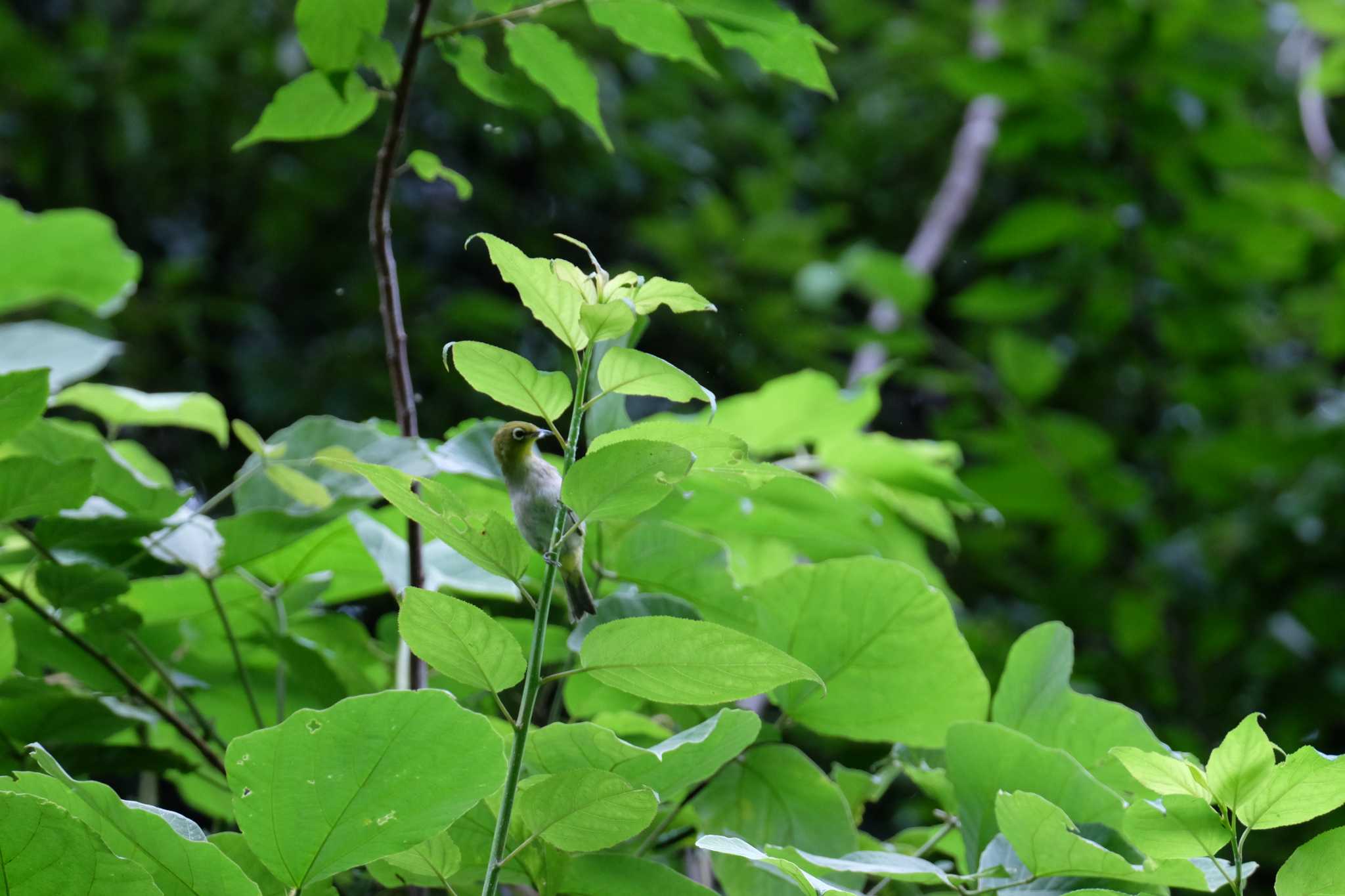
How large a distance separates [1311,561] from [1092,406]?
0.68 meters

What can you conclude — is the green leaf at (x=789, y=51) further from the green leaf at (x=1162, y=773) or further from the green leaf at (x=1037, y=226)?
the green leaf at (x=1037, y=226)

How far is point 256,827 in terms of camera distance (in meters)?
0.32

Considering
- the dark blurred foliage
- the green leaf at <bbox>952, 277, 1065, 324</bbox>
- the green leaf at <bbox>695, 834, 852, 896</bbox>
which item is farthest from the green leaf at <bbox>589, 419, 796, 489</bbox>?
the green leaf at <bbox>952, 277, 1065, 324</bbox>

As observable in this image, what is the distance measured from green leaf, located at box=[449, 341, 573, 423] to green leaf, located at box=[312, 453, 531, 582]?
0.12 ft

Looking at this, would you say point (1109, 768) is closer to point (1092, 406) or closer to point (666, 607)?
point (666, 607)

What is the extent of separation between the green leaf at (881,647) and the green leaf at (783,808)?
0.03 meters

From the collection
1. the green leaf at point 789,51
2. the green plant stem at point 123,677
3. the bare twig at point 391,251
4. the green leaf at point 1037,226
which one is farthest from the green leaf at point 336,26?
the green leaf at point 1037,226

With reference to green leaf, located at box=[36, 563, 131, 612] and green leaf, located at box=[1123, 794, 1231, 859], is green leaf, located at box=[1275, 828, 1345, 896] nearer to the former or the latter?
green leaf, located at box=[1123, 794, 1231, 859]

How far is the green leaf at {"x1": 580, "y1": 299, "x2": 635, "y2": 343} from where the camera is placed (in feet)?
1.12

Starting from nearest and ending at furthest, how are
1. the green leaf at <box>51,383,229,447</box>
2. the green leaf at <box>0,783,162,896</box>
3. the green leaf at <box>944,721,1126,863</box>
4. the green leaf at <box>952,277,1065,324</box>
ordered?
the green leaf at <box>0,783,162,896</box>, the green leaf at <box>944,721,1126,863</box>, the green leaf at <box>51,383,229,447</box>, the green leaf at <box>952,277,1065,324</box>

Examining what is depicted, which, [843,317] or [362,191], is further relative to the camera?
[843,317]

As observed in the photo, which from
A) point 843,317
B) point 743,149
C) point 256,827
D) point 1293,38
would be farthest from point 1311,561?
point 256,827

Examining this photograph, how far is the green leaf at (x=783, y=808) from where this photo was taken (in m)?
0.44

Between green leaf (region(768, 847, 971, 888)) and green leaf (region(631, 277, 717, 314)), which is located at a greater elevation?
green leaf (region(631, 277, 717, 314))
